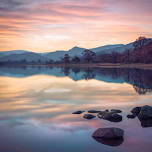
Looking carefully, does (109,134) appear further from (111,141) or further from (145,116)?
(145,116)

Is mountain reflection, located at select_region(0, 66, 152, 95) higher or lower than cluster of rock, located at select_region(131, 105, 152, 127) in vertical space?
lower

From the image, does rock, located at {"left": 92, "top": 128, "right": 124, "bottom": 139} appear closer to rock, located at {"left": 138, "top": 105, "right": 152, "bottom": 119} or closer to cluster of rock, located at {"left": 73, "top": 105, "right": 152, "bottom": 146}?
cluster of rock, located at {"left": 73, "top": 105, "right": 152, "bottom": 146}

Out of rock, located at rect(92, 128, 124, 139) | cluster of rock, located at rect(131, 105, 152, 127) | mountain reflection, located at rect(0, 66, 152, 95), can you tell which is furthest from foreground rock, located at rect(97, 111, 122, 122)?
mountain reflection, located at rect(0, 66, 152, 95)

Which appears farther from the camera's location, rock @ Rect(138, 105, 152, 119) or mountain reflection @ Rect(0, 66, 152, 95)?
mountain reflection @ Rect(0, 66, 152, 95)

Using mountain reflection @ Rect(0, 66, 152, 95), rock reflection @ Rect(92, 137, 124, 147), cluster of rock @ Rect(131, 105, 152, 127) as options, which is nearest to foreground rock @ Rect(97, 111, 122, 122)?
cluster of rock @ Rect(131, 105, 152, 127)

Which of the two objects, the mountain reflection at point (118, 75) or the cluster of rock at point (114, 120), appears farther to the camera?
the mountain reflection at point (118, 75)

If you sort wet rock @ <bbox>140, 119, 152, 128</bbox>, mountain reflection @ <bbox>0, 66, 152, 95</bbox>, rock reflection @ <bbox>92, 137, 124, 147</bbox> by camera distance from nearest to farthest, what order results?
rock reflection @ <bbox>92, 137, 124, 147</bbox> < wet rock @ <bbox>140, 119, 152, 128</bbox> < mountain reflection @ <bbox>0, 66, 152, 95</bbox>

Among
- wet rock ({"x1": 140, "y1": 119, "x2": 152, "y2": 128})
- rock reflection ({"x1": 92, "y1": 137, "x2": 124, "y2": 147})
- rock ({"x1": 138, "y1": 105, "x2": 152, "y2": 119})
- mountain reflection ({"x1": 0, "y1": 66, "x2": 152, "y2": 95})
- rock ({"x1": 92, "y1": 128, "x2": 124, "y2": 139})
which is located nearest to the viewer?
rock reflection ({"x1": 92, "y1": 137, "x2": 124, "y2": 147})

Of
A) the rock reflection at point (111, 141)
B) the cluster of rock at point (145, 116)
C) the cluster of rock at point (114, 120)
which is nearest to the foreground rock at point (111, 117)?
the cluster of rock at point (114, 120)

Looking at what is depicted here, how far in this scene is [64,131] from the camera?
9867 mm

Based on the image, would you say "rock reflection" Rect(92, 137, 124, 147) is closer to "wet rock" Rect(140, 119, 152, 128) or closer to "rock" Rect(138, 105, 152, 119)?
"wet rock" Rect(140, 119, 152, 128)

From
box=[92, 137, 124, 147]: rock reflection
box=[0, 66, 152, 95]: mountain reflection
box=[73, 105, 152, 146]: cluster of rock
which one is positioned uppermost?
box=[73, 105, 152, 146]: cluster of rock

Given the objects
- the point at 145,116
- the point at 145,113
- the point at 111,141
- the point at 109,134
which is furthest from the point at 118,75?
the point at 111,141

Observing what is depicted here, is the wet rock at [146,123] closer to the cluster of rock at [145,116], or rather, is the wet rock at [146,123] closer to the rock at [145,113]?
the cluster of rock at [145,116]
